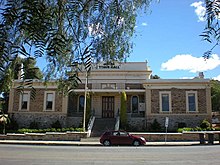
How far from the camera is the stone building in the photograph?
107ft

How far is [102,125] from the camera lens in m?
32.7

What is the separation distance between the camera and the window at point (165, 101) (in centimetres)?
3300

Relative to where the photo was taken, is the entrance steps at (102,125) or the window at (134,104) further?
the window at (134,104)

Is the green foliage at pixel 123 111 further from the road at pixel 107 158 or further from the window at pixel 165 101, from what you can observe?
the road at pixel 107 158

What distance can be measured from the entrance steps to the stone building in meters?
0.52

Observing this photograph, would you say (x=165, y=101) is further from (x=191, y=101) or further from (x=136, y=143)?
(x=136, y=143)

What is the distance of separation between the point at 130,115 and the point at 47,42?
31.9 meters

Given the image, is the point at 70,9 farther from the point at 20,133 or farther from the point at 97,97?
the point at 97,97

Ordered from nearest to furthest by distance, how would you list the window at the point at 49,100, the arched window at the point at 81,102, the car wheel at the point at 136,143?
the car wheel at the point at 136,143, the window at the point at 49,100, the arched window at the point at 81,102

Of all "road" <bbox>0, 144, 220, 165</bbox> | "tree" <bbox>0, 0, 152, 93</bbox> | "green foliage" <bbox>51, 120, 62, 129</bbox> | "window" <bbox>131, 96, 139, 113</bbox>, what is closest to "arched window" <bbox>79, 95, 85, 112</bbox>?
"green foliage" <bbox>51, 120, 62, 129</bbox>

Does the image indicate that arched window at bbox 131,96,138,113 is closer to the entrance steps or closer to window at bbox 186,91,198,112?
the entrance steps

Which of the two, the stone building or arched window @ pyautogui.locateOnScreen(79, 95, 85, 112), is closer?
the stone building

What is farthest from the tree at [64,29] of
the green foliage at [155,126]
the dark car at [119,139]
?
the green foliage at [155,126]

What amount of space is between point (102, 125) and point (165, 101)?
25.8ft
